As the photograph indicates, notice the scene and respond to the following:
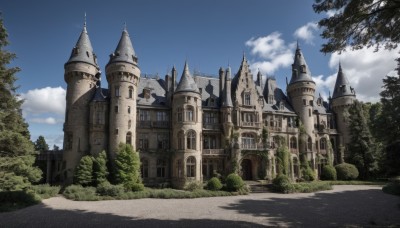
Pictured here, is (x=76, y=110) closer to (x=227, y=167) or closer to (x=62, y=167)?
(x=62, y=167)

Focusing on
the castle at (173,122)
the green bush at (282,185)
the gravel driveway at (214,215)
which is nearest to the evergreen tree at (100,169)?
the castle at (173,122)

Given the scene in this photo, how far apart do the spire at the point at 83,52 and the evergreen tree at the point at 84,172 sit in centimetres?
1411

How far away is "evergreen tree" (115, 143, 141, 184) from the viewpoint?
33.4 m

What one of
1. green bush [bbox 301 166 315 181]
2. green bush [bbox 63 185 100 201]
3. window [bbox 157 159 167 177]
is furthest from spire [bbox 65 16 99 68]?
green bush [bbox 301 166 315 181]

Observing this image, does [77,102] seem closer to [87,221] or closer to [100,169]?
[100,169]

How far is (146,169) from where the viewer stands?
39.1m

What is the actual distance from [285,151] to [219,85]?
14.8m

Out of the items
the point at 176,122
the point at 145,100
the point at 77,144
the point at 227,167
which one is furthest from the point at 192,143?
the point at 77,144

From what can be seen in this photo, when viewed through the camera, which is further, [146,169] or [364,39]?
[146,169]

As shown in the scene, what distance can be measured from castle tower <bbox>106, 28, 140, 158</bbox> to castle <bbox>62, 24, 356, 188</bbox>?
0.13m

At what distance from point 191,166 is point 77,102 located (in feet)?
59.4

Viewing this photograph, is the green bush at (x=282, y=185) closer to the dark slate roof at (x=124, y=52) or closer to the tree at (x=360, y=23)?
the tree at (x=360, y=23)

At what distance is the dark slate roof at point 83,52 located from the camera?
38.8 metres

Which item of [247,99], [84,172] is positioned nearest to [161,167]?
[84,172]
